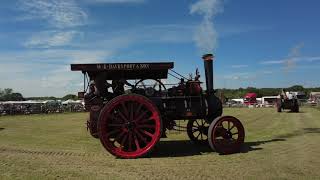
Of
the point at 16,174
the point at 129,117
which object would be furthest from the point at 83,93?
the point at 16,174

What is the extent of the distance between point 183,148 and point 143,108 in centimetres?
272

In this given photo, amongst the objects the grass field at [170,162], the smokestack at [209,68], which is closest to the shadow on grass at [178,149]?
the grass field at [170,162]

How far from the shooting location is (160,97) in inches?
565

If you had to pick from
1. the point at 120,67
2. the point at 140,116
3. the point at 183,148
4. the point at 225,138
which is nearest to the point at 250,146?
the point at 225,138

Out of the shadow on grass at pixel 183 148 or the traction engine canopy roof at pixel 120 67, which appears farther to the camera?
the shadow on grass at pixel 183 148

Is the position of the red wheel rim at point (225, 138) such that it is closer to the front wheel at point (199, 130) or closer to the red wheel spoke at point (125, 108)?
the front wheel at point (199, 130)

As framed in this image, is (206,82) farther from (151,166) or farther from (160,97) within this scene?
(151,166)

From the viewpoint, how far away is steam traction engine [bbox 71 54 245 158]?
1348 centimetres

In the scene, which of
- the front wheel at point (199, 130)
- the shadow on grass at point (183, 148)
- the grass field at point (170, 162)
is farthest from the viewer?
the front wheel at point (199, 130)

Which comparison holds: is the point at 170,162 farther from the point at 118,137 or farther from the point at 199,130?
the point at 199,130

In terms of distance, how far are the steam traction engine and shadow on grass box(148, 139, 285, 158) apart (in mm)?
588

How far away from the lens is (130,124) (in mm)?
13609

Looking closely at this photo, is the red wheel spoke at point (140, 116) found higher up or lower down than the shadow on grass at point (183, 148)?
higher up

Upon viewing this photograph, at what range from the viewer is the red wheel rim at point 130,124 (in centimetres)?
1342
